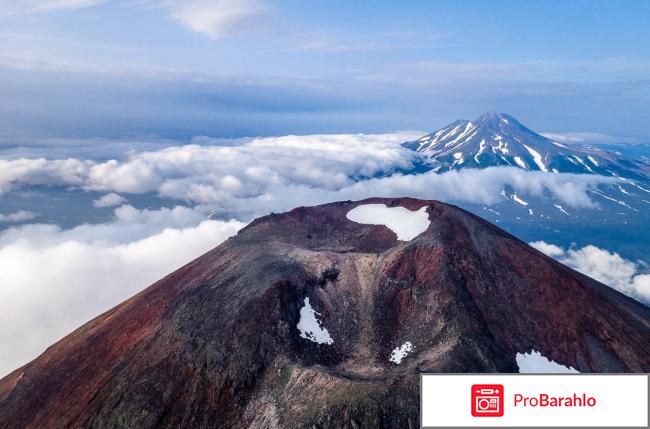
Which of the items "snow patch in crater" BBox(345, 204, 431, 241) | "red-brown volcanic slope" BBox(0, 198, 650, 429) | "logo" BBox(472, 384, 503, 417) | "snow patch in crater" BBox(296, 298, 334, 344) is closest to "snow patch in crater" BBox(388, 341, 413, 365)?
"red-brown volcanic slope" BBox(0, 198, 650, 429)

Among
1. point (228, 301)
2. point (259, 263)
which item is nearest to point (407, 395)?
point (228, 301)

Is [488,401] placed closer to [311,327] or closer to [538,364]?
[538,364]

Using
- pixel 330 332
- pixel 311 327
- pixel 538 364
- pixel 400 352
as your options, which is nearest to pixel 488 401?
pixel 400 352

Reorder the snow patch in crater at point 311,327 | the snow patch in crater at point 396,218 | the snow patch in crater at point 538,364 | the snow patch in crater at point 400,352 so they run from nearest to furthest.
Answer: the snow patch in crater at point 538,364 < the snow patch in crater at point 400,352 < the snow patch in crater at point 311,327 < the snow patch in crater at point 396,218

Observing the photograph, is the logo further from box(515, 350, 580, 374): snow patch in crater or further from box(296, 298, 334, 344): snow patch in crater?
box(296, 298, 334, 344): snow patch in crater

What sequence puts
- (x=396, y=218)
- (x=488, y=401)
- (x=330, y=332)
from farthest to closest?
(x=396, y=218), (x=330, y=332), (x=488, y=401)

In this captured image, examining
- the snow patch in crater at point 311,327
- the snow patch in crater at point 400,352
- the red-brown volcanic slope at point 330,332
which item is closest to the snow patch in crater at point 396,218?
the red-brown volcanic slope at point 330,332

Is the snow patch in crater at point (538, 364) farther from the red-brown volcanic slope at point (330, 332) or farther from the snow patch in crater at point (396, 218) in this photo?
the snow patch in crater at point (396, 218)
